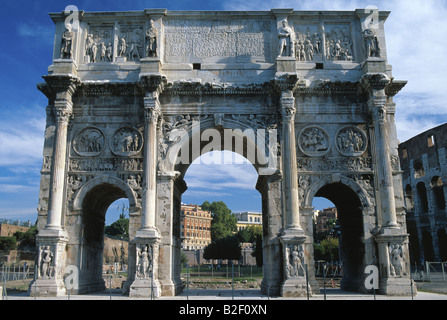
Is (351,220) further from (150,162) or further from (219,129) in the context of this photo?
(150,162)

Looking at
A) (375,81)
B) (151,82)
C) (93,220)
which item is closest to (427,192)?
(375,81)

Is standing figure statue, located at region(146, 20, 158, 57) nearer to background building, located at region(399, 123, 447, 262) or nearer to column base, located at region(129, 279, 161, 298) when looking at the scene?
column base, located at region(129, 279, 161, 298)

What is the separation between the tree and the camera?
80.9 metres

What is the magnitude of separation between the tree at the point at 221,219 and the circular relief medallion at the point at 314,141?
219 ft

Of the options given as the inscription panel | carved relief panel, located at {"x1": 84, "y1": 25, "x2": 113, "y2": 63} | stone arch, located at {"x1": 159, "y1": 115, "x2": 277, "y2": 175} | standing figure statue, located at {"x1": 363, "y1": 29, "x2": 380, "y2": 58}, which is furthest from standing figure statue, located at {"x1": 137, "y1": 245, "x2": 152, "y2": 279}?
standing figure statue, located at {"x1": 363, "y1": 29, "x2": 380, "y2": 58}

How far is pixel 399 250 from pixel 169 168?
25.9 ft

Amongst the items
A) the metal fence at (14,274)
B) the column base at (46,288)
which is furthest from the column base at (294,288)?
the metal fence at (14,274)

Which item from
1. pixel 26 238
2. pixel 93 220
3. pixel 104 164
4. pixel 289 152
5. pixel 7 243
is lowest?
pixel 93 220

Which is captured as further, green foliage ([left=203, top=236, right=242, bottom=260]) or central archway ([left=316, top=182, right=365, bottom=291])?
green foliage ([left=203, top=236, right=242, bottom=260])

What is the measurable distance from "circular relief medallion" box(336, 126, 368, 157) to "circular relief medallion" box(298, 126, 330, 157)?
47cm

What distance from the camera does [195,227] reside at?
84.5m

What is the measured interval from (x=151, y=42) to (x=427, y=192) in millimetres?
28143
